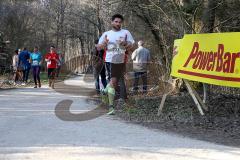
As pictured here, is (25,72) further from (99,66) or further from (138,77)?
(99,66)

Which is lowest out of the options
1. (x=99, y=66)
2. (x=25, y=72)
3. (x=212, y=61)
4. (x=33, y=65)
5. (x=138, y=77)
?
(x=25, y=72)

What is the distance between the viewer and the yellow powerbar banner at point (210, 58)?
860 centimetres

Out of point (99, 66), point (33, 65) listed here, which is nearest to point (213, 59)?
point (99, 66)

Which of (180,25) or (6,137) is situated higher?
(180,25)

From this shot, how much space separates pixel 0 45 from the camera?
1325 inches

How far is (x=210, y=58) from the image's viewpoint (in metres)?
9.31

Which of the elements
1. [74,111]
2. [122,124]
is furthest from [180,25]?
[122,124]

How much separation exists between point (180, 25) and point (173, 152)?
22.9ft

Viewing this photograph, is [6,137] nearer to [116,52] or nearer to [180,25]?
[116,52]

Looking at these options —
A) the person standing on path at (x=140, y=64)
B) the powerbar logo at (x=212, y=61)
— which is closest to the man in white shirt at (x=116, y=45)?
the powerbar logo at (x=212, y=61)

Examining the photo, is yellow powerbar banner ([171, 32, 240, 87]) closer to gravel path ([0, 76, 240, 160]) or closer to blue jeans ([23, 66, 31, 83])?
gravel path ([0, 76, 240, 160])

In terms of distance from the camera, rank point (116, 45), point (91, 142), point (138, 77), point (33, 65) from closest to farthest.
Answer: point (91, 142) < point (116, 45) < point (138, 77) < point (33, 65)

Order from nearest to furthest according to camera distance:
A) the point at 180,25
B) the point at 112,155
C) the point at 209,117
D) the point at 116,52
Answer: the point at 112,155
the point at 209,117
the point at 116,52
the point at 180,25

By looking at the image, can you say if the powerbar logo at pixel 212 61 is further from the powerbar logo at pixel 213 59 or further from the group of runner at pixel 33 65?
the group of runner at pixel 33 65
